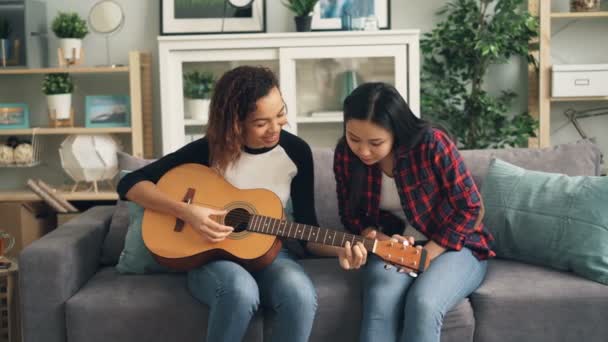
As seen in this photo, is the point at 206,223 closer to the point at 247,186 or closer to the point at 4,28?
the point at 247,186

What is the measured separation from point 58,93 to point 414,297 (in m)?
2.40

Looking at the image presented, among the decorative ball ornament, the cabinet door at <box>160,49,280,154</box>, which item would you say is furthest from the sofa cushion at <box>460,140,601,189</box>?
the decorative ball ornament

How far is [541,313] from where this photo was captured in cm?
197

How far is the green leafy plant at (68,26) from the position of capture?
361 centimetres

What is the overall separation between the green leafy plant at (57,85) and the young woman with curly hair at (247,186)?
5.43 ft

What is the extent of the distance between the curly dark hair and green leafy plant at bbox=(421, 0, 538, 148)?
5.51 feet

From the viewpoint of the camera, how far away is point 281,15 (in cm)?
384

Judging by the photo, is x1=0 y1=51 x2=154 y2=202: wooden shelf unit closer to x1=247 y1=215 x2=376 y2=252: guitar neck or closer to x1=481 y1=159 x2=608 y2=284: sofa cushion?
x1=247 y1=215 x2=376 y2=252: guitar neck

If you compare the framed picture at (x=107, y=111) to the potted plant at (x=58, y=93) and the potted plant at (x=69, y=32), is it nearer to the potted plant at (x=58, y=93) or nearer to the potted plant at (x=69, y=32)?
the potted plant at (x=58, y=93)

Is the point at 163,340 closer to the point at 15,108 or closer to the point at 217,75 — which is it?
the point at 217,75

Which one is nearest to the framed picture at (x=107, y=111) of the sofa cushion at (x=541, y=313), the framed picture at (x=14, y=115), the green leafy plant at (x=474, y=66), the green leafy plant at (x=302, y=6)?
the framed picture at (x=14, y=115)

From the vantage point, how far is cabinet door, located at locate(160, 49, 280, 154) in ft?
11.4

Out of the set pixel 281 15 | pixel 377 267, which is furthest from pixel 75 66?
pixel 377 267

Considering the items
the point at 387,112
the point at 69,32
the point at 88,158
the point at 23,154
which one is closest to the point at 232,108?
the point at 387,112
